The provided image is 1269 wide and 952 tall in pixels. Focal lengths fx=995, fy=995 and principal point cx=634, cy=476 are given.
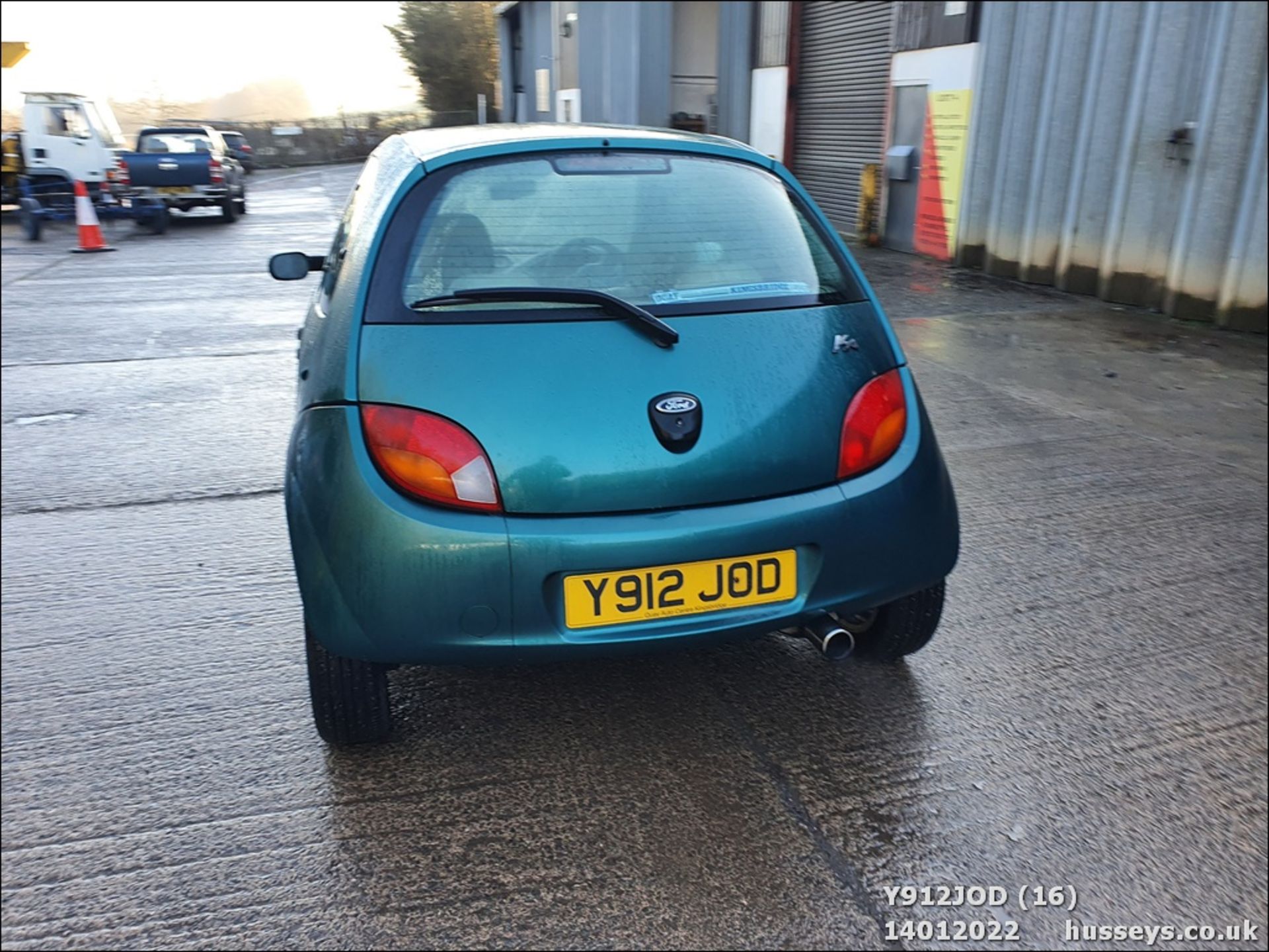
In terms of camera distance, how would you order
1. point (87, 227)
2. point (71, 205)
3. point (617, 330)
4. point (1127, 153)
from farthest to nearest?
point (71, 205), point (87, 227), point (1127, 153), point (617, 330)

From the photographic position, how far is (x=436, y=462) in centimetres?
223

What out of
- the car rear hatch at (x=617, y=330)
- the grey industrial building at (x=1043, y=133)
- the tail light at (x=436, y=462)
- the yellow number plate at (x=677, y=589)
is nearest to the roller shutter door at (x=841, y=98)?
the grey industrial building at (x=1043, y=133)

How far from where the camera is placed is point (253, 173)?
124 ft

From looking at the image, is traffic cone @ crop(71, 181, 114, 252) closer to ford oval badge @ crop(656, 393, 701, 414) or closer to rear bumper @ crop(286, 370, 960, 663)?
rear bumper @ crop(286, 370, 960, 663)

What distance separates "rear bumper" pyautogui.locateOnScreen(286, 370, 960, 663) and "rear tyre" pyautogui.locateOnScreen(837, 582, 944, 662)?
38 cm

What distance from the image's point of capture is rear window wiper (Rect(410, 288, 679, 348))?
2.43 m

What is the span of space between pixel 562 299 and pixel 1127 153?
800 cm

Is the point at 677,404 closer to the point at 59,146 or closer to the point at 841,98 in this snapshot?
the point at 841,98

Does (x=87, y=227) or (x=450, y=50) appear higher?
(x=450, y=50)

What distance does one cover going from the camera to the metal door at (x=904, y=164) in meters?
12.2

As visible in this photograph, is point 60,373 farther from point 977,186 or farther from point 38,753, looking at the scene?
point 977,186

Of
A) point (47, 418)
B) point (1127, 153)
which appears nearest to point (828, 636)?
point (47, 418)

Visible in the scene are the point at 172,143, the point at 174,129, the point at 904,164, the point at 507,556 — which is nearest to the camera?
the point at 507,556

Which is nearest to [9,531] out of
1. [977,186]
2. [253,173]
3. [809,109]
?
[977,186]
